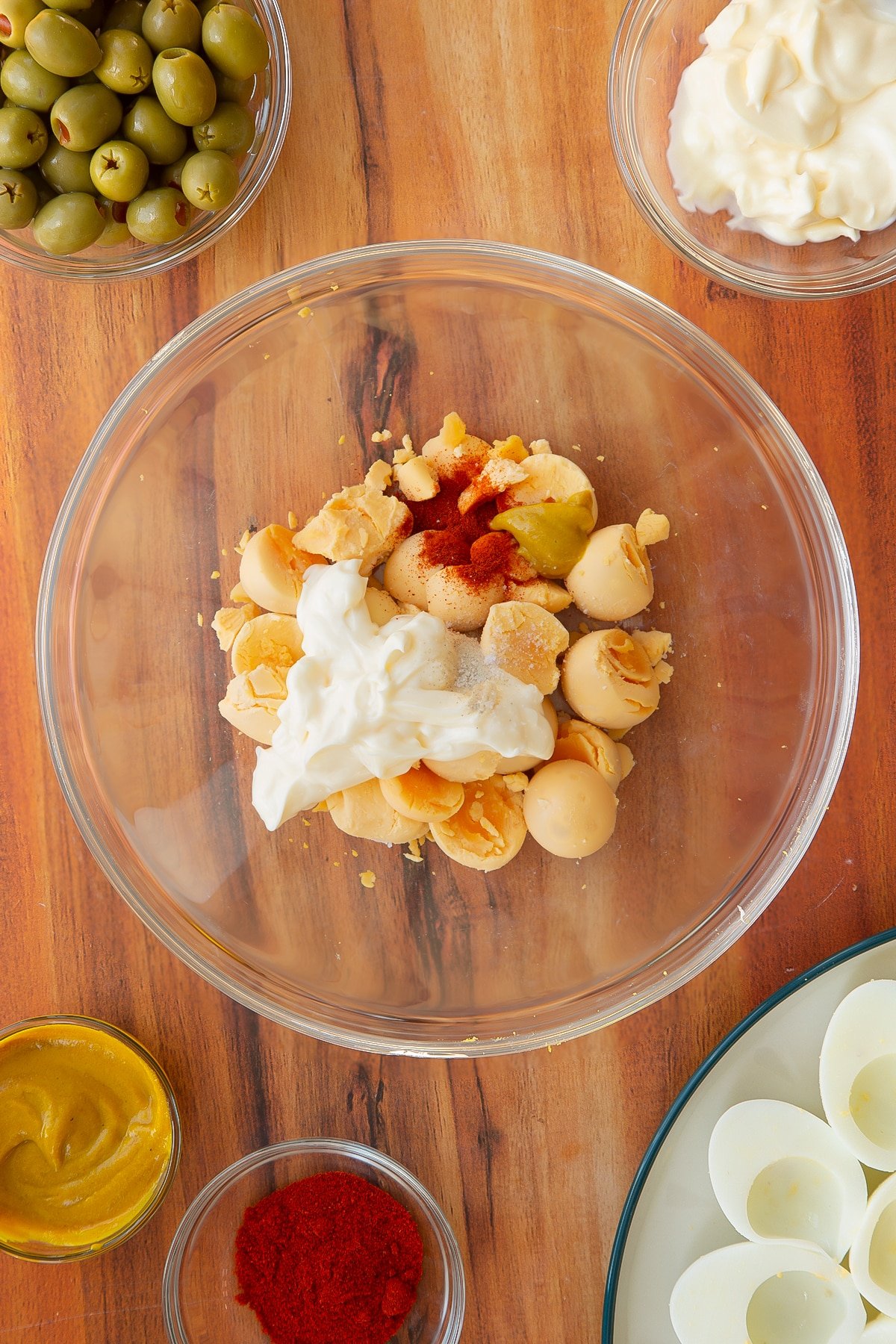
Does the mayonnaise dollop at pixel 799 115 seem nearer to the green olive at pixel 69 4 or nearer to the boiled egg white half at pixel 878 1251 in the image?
the green olive at pixel 69 4

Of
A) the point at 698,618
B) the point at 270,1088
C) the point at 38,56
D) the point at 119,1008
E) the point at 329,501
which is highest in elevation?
the point at 38,56

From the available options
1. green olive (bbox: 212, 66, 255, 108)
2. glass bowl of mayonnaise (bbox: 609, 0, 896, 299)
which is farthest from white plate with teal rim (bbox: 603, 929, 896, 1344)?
green olive (bbox: 212, 66, 255, 108)

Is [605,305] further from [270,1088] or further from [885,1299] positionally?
[885,1299]

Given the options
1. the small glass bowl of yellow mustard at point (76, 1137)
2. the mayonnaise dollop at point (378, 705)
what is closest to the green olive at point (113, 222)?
the mayonnaise dollop at point (378, 705)

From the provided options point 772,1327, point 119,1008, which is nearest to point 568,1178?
point 772,1327

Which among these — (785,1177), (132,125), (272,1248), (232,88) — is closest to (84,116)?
(132,125)

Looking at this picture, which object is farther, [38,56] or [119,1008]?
[119,1008]

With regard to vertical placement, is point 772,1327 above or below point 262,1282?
below
